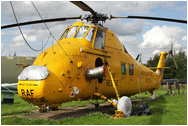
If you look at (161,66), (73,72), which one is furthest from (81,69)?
(161,66)

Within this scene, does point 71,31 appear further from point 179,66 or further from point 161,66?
point 179,66

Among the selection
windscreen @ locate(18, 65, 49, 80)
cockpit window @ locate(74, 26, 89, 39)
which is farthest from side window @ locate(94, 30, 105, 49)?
windscreen @ locate(18, 65, 49, 80)

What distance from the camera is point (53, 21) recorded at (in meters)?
10.4

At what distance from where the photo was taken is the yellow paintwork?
7.86 m

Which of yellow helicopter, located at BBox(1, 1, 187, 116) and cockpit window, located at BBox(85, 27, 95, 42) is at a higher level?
cockpit window, located at BBox(85, 27, 95, 42)

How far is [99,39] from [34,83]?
4417mm

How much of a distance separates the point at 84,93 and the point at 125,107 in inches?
76.8

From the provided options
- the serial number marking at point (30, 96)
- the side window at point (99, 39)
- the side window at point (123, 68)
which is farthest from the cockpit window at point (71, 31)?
the serial number marking at point (30, 96)

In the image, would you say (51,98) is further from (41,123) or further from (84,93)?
(84,93)

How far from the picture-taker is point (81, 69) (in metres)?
9.21

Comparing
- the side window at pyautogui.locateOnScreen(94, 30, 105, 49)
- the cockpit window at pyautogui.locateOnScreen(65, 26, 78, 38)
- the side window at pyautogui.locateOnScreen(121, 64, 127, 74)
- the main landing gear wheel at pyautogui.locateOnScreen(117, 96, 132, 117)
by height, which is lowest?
the main landing gear wheel at pyautogui.locateOnScreen(117, 96, 132, 117)

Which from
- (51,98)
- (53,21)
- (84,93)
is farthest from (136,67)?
(51,98)

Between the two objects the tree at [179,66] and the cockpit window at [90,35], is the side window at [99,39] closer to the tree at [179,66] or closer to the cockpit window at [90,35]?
the cockpit window at [90,35]

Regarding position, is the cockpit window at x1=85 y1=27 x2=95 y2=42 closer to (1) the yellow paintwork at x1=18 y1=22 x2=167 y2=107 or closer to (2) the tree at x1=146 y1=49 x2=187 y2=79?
(1) the yellow paintwork at x1=18 y1=22 x2=167 y2=107
